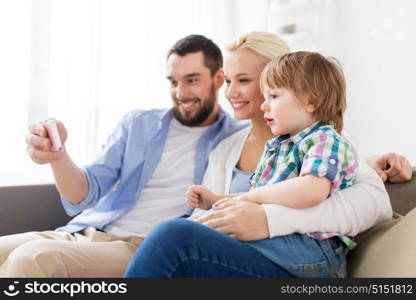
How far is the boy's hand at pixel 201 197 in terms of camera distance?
1377mm

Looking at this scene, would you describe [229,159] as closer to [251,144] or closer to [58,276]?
[251,144]

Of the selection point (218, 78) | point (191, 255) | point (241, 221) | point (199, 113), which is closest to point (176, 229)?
point (191, 255)

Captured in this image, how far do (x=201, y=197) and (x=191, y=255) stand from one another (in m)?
0.37

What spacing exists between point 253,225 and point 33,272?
22.6 inches

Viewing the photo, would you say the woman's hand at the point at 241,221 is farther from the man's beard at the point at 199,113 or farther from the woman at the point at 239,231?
the man's beard at the point at 199,113

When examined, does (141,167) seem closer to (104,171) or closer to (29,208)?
(104,171)

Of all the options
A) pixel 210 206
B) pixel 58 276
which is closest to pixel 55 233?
pixel 58 276

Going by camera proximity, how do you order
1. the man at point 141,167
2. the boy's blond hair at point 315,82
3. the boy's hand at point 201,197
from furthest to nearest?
1. the man at point 141,167
2. the boy's hand at point 201,197
3. the boy's blond hair at point 315,82

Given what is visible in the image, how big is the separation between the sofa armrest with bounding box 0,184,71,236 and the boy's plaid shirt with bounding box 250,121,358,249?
2.73ft

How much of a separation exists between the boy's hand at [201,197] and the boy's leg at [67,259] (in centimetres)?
28

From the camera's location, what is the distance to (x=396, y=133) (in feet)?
8.37

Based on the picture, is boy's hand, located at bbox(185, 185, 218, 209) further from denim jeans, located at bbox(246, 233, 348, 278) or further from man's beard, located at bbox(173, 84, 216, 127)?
man's beard, located at bbox(173, 84, 216, 127)

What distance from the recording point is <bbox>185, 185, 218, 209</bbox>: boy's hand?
1377 mm

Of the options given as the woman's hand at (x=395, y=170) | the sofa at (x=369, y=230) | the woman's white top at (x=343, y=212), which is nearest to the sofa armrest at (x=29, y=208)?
the sofa at (x=369, y=230)
